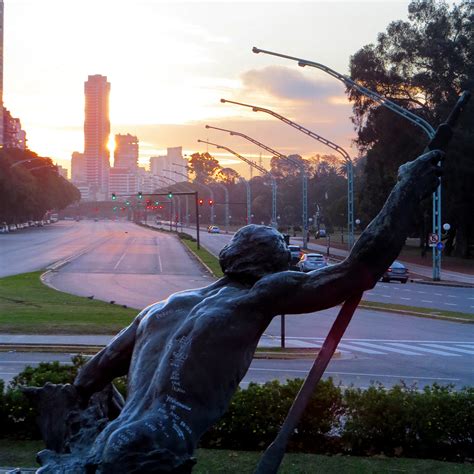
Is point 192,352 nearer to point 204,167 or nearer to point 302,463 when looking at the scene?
point 302,463

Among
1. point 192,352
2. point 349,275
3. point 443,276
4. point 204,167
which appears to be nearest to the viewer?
point 192,352

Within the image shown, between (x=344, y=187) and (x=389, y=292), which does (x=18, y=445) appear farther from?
(x=344, y=187)

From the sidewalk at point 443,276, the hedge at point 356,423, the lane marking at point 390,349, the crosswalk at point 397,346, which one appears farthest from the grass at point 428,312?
the sidewalk at point 443,276

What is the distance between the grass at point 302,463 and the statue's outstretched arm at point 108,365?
4.18 meters

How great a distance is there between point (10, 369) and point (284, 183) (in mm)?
121499

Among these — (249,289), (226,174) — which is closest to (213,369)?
(249,289)

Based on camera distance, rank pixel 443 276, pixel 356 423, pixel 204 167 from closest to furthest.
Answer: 1. pixel 356 423
2. pixel 443 276
3. pixel 204 167

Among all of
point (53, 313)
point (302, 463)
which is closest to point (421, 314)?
point (53, 313)

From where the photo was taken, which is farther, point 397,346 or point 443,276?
point 443,276

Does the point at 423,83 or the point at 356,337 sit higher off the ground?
the point at 423,83

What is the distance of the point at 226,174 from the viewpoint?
557 feet

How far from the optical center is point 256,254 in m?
3.37

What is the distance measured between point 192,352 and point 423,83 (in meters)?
53.0

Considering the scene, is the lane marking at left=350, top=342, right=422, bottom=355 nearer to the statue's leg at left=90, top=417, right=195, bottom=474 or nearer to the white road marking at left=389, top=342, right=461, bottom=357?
the white road marking at left=389, top=342, right=461, bottom=357
